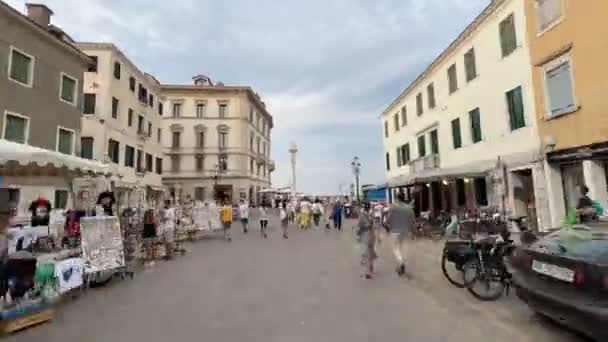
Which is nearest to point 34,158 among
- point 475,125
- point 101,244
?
point 101,244

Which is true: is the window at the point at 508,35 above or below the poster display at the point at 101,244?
above

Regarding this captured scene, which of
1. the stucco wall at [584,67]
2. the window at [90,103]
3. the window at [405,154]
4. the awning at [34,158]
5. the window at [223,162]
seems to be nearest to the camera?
the awning at [34,158]

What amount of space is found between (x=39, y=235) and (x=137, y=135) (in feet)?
74.1

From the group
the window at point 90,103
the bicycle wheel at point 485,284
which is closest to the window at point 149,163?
the window at point 90,103

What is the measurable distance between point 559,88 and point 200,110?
4234 centimetres

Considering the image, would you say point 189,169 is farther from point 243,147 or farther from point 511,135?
point 511,135

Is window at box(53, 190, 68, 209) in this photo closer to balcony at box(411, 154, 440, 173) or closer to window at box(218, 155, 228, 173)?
balcony at box(411, 154, 440, 173)

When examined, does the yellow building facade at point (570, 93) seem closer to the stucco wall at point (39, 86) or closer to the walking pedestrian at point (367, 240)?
the walking pedestrian at point (367, 240)

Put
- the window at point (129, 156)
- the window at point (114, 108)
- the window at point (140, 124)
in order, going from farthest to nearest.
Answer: the window at point (140, 124)
the window at point (129, 156)
the window at point (114, 108)

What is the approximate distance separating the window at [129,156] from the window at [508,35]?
86.4 feet

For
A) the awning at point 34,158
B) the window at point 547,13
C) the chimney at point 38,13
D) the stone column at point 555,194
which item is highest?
the chimney at point 38,13

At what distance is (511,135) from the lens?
14.5 meters

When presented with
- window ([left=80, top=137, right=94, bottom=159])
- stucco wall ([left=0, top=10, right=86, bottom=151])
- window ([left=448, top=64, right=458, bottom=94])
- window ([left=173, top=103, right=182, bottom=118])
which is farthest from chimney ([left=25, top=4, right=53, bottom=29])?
window ([left=173, top=103, right=182, bottom=118])

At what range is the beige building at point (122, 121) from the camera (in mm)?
23458
